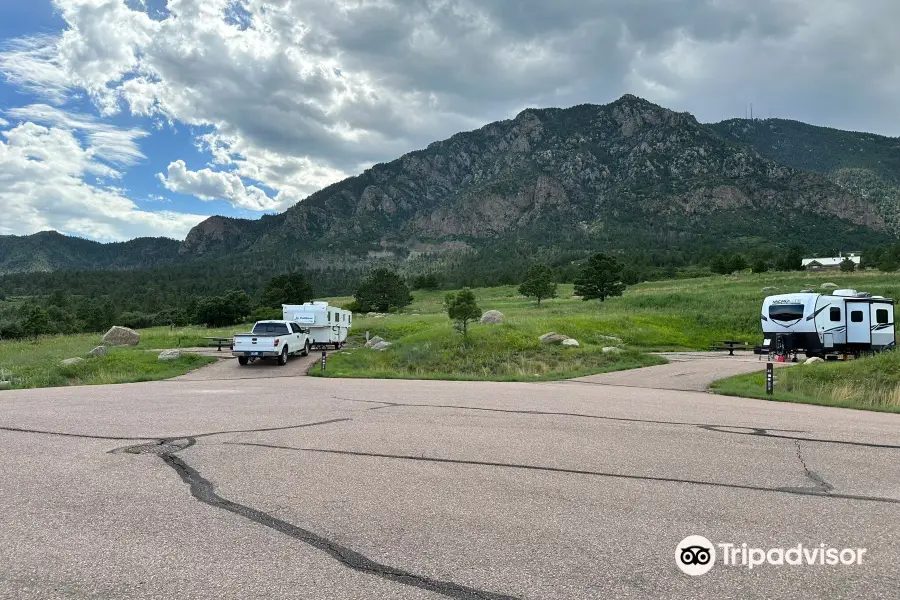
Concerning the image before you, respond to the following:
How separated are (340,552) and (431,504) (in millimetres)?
1331

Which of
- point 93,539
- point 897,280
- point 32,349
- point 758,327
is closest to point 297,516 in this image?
point 93,539

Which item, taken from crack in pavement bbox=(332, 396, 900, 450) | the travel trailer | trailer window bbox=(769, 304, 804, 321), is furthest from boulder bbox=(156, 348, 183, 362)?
trailer window bbox=(769, 304, 804, 321)

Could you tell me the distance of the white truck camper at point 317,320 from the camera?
32.7 meters

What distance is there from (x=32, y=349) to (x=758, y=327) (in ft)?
164

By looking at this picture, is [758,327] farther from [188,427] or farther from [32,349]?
[32,349]

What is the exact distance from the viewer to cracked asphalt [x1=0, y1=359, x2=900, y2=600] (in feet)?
13.3

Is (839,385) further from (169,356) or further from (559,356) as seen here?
(169,356)

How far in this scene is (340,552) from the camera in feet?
14.8

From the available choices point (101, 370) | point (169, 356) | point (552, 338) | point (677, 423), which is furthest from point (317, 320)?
point (677, 423)

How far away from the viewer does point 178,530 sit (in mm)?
4977

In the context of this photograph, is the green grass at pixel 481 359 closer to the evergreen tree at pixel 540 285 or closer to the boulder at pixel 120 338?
the boulder at pixel 120 338

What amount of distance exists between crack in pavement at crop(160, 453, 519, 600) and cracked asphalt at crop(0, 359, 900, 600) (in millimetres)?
20

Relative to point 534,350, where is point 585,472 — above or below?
above

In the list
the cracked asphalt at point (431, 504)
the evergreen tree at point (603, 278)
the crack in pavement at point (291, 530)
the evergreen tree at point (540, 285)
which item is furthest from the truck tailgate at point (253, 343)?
the evergreen tree at point (603, 278)
